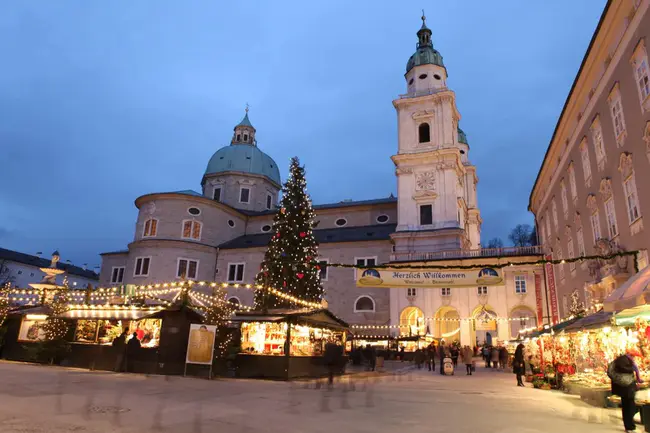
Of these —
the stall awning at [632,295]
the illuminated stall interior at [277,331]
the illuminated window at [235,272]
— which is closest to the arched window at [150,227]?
the illuminated window at [235,272]

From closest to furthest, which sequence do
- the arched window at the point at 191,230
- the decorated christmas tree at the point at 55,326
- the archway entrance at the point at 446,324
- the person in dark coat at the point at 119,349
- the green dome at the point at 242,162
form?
the person in dark coat at the point at 119,349, the decorated christmas tree at the point at 55,326, the archway entrance at the point at 446,324, the arched window at the point at 191,230, the green dome at the point at 242,162

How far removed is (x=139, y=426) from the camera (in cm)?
725

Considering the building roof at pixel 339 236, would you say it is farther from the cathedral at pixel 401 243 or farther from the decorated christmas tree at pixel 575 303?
the decorated christmas tree at pixel 575 303

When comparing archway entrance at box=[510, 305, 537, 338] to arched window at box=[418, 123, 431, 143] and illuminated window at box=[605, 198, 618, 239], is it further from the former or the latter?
illuminated window at box=[605, 198, 618, 239]

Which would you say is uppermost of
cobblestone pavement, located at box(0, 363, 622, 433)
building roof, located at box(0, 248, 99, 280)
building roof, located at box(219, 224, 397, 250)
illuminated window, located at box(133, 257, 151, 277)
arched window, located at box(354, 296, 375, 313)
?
building roof, located at box(0, 248, 99, 280)

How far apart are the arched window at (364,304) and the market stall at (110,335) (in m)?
25.7

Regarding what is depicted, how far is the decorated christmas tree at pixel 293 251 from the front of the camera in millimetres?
29438

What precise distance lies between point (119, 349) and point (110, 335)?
140 centimetres

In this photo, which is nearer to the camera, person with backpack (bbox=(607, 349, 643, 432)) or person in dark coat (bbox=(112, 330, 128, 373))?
person with backpack (bbox=(607, 349, 643, 432))

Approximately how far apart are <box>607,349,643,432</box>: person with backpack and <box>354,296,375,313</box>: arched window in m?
34.3

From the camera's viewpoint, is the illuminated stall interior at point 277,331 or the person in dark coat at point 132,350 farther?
the person in dark coat at point 132,350

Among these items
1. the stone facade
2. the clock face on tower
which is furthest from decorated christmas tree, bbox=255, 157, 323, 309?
the clock face on tower

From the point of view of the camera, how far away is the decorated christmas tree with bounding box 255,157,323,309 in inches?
1159

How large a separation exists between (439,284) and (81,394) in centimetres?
1179
